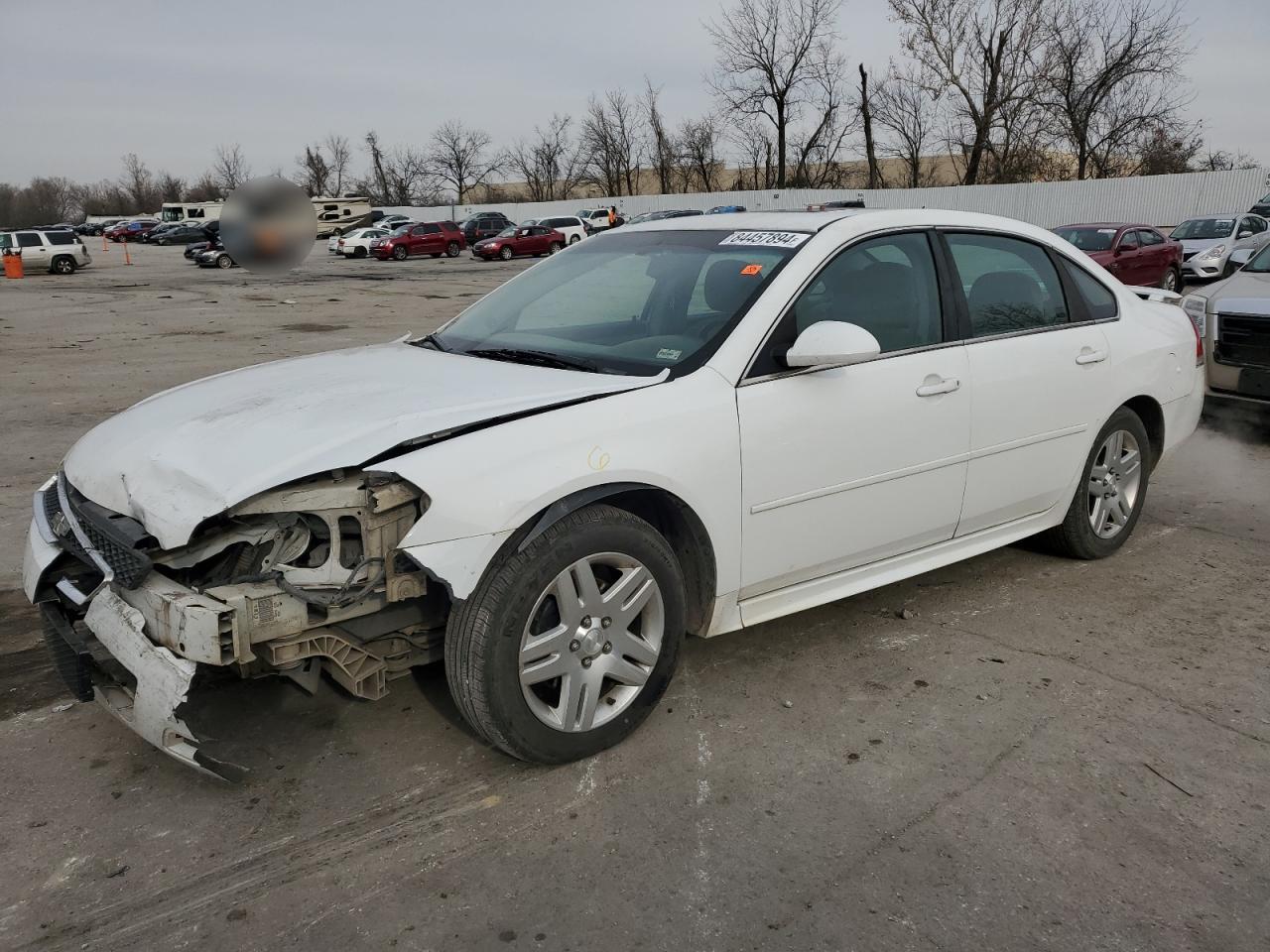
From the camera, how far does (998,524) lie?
4203mm

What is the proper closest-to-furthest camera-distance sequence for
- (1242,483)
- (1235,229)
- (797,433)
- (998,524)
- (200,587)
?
(200,587), (797,433), (998,524), (1242,483), (1235,229)

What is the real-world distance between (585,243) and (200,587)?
2363 mm

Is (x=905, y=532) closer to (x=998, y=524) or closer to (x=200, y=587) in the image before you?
(x=998, y=524)

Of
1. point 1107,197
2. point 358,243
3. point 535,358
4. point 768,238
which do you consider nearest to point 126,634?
point 535,358

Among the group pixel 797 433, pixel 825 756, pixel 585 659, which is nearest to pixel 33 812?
pixel 585 659

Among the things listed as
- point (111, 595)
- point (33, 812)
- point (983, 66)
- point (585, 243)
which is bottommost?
point (33, 812)

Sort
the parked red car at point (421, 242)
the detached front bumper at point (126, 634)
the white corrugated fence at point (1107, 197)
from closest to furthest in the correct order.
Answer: the detached front bumper at point (126, 634) → the white corrugated fence at point (1107, 197) → the parked red car at point (421, 242)

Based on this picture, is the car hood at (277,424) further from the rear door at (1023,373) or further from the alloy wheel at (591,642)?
the rear door at (1023,373)

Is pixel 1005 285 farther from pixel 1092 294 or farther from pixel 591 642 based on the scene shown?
pixel 591 642

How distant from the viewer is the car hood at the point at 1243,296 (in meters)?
7.12

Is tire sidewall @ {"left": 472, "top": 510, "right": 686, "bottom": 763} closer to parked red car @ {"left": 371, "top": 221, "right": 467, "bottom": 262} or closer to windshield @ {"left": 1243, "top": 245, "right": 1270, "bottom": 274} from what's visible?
windshield @ {"left": 1243, "top": 245, "right": 1270, "bottom": 274}

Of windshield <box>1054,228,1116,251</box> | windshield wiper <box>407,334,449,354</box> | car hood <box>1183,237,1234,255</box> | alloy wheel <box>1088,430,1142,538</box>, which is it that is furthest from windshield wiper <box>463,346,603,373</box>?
car hood <box>1183,237,1234,255</box>

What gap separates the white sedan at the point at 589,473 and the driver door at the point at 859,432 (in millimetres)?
12


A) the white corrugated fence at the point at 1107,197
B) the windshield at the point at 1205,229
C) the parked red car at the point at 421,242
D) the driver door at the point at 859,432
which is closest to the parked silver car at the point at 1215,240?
the windshield at the point at 1205,229
